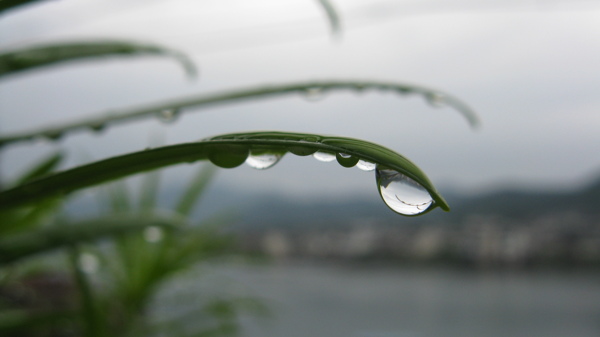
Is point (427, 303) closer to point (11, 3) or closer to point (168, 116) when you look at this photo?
Result: point (168, 116)

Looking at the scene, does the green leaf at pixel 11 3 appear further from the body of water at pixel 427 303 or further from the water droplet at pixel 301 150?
the body of water at pixel 427 303

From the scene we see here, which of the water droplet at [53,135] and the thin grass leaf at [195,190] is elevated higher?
the thin grass leaf at [195,190]

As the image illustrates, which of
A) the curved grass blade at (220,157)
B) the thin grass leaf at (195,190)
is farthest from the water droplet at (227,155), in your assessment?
the thin grass leaf at (195,190)

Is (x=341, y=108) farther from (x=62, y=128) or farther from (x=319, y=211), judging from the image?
(x=62, y=128)

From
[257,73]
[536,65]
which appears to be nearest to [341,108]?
[257,73]

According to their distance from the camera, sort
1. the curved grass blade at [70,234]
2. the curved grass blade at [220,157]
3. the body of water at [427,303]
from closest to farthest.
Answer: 1. the curved grass blade at [220,157]
2. the curved grass blade at [70,234]
3. the body of water at [427,303]
